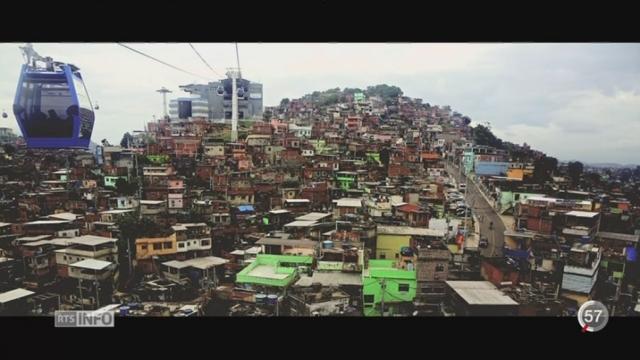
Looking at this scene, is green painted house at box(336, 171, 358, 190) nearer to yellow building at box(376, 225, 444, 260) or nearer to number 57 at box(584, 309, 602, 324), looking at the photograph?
yellow building at box(376, 225, 444, 260)

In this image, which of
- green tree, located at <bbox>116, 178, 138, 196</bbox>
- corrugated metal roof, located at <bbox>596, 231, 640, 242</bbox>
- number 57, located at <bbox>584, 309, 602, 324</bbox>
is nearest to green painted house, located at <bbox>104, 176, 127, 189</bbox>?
green tree, located at <bbox>116, 178, 138, 196</bbox>

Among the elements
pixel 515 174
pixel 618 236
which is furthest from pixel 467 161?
pixel 618 236

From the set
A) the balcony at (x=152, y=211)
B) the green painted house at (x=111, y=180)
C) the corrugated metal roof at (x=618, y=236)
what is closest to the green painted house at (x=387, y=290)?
the corrugated metal roof at (x=618, y=236)

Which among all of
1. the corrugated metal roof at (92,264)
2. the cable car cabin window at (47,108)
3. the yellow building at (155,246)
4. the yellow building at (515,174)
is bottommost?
the corrugated metal roof at (92,264)

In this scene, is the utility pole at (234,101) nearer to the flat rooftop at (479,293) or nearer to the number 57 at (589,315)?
the flat rooftop at (479,293)
